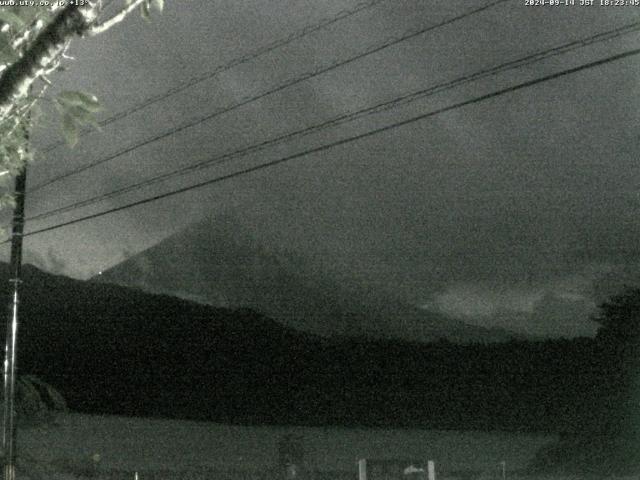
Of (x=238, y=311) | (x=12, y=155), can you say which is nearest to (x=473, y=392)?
(x=238, y=311)

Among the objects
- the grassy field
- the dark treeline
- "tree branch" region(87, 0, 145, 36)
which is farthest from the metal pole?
"tree branch" region(87, 0, 145, 36)

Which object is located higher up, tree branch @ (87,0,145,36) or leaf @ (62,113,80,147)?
tree branch @ (87,0,145,36)

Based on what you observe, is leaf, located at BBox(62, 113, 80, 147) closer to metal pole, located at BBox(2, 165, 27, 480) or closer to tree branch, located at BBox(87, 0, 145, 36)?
tree branch, located at BBox(87, 0, 145, 36)

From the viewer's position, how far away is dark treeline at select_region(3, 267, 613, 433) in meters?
19.9

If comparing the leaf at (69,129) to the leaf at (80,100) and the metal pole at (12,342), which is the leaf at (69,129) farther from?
the metal pole at (12,342)

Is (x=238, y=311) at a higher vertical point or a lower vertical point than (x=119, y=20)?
higher

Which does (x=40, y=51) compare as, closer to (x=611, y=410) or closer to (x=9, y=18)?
(x=9, y=18)

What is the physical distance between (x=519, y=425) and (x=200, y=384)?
7.38 meters

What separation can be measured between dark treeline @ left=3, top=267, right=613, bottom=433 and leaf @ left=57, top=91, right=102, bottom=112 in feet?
54.3

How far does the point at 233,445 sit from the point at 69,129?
57.3 feet

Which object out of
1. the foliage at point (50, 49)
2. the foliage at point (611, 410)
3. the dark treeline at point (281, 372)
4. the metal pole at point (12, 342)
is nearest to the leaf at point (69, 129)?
the foliage at point (50, 49)

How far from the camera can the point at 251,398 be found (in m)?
21.5

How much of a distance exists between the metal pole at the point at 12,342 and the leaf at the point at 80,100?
937 cm

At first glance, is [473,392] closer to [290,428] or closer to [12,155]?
[290,428]
